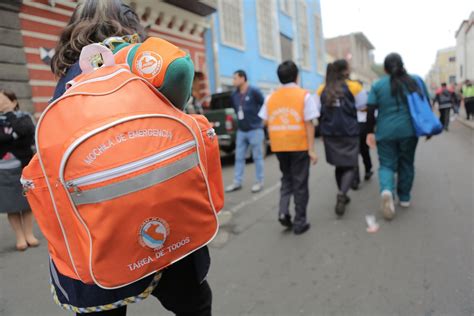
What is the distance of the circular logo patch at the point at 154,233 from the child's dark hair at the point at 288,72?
3.09 metres

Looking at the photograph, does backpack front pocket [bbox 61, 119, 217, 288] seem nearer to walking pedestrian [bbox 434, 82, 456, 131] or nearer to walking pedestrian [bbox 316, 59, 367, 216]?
walking pedestrian [bbox 316, 59, 367, 216]

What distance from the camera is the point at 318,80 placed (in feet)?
94.6

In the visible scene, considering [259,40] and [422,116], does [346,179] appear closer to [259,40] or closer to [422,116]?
[422,116]

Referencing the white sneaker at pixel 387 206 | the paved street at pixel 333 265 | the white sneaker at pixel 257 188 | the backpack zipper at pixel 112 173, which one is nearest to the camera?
the backpack zipper at pixel 112 173

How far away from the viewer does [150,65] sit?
3.85 ft

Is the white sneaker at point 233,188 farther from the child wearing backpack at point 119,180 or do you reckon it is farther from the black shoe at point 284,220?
the child wearing backpack at point 119,180

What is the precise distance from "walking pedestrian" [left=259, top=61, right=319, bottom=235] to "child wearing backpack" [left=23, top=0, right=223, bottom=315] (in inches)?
105

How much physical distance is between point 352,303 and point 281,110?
2075mm

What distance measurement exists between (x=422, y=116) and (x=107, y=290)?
3822 millimetres

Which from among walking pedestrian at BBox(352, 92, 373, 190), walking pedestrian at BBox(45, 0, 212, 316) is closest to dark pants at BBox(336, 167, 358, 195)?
walking pedestrian at BBox(352, 92, 373, 190)

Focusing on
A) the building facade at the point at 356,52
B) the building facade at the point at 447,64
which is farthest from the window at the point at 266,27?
the building facade at the point at 356,52

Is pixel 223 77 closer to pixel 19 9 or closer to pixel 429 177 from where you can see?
pixel 19 9

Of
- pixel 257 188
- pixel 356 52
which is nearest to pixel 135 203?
pixel 257 188

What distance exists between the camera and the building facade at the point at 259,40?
14984 mm
